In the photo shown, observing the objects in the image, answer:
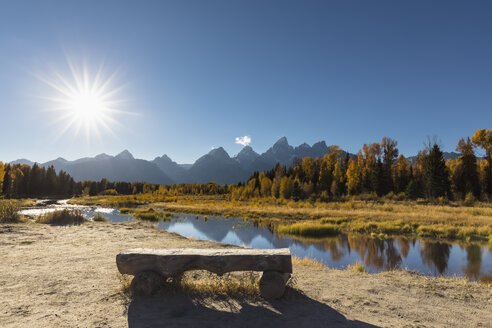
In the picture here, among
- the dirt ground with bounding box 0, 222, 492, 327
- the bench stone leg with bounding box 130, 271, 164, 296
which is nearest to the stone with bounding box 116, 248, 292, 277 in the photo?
Answer: the bench stone leg with bounding box 130, 271, 164, 296

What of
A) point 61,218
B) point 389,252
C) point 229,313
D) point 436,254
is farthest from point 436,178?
point 61,218

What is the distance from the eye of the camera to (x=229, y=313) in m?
5.84

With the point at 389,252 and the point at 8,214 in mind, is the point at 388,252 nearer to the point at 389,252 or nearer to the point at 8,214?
the point at 389,252

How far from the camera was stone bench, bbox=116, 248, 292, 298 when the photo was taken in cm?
652

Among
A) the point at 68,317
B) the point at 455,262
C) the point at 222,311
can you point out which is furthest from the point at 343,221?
the point at 68,317

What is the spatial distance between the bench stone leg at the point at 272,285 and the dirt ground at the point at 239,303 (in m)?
0.21

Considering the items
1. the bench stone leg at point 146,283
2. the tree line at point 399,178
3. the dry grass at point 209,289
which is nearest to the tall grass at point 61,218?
the dry grass at point 209,289

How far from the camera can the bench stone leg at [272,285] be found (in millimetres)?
6586

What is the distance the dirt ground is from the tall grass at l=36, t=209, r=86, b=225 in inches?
528

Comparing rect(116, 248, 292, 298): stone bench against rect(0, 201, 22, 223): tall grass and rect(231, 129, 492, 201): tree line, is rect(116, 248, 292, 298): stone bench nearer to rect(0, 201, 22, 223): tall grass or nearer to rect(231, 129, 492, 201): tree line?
rect(0, 201, 22, 223): tall grass

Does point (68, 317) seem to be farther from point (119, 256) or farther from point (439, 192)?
point (439, 192)

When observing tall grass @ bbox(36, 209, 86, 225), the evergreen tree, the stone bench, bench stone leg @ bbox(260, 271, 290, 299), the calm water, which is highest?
the evergreen tree

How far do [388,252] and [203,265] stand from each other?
17.2m

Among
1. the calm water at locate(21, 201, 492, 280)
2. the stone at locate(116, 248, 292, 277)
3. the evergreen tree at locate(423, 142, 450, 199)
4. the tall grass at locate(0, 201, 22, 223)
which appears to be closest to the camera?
the stone at locate(116, 248, 292, 277)
